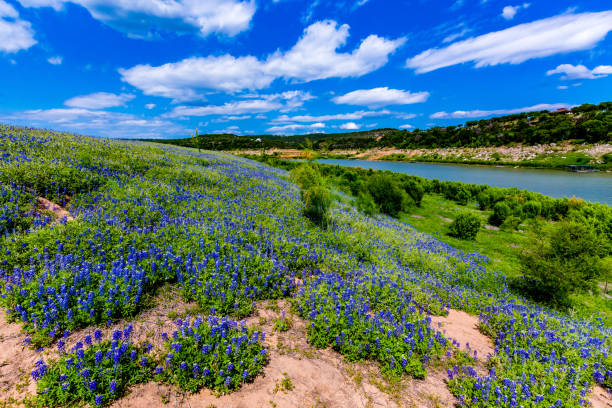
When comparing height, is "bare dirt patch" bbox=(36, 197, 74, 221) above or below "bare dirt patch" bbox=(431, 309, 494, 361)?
above

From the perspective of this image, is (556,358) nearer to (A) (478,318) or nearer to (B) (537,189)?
(A) (478,318)

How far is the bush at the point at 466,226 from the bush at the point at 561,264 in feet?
22.7

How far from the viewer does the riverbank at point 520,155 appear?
53381 mm

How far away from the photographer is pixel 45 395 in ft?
8.52

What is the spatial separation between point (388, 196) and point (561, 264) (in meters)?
13.3

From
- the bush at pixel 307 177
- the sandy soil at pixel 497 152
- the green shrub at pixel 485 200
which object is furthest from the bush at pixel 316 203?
the sandy soil at pixel 497 152

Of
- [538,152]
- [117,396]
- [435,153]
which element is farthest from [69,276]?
[435,153]

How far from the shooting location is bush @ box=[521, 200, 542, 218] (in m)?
20.5

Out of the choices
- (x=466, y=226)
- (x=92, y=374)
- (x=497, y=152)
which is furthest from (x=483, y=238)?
(x=497, y=152)

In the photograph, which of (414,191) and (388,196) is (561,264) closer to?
(388,196)

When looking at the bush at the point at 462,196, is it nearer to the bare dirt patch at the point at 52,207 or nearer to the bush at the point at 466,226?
the bush at the point at 466,226

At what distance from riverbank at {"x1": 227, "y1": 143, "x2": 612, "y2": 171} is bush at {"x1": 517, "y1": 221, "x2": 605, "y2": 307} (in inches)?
1016

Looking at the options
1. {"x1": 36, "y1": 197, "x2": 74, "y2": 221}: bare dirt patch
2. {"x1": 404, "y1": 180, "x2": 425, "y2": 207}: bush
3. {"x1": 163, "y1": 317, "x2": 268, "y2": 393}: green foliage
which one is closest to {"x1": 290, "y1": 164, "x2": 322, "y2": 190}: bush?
{"x1": 163, "y1": 317, "x2": 268, "y2": 393}: green foliage

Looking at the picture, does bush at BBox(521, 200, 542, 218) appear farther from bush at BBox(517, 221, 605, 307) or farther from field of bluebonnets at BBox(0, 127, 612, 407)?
field of bluebonnets at BBox(0, 127, 612, 407)
